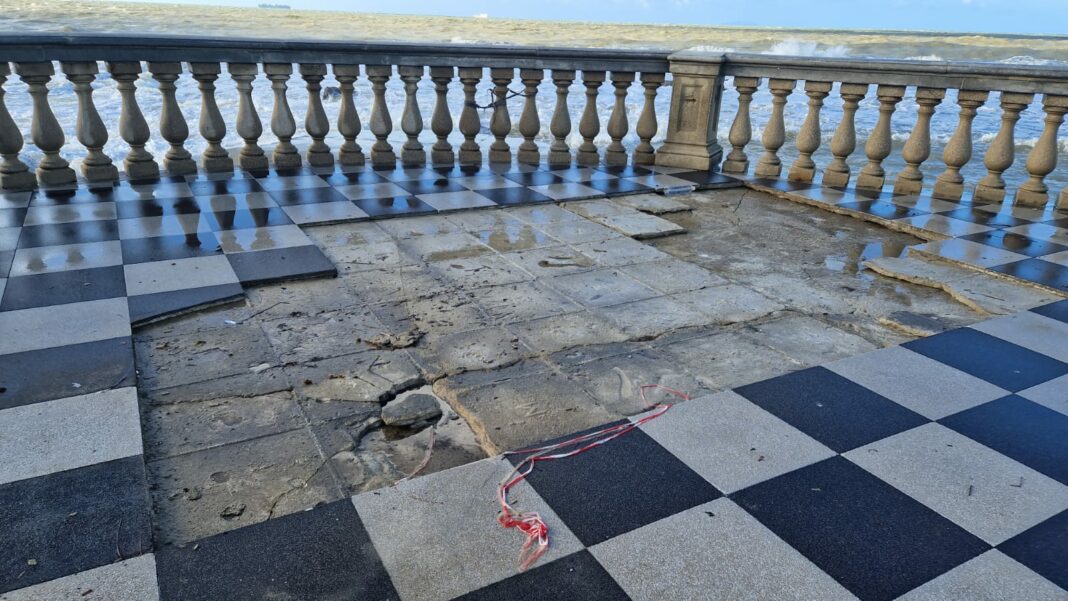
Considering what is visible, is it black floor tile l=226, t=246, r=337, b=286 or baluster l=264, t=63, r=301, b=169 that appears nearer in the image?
black floor tile l=226, t=246, r=337, b=286

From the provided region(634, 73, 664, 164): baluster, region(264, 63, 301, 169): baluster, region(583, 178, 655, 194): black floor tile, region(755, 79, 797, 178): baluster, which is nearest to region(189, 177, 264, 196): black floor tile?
region(264, 63, 301, 169): baluster

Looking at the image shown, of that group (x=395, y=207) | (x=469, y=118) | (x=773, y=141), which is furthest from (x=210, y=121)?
(x=773, y=141)

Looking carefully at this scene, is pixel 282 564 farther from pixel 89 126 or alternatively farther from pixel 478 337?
pixel 89 126

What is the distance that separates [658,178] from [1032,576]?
4.28m

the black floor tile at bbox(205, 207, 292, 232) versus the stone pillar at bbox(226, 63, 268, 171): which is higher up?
the stone pillar at bbox(226, 63, 268, 171)

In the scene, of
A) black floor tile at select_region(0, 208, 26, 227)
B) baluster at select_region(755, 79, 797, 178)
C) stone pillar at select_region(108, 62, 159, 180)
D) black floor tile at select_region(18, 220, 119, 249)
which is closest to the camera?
black floor tile at select_region(18, 220, 119, 249)

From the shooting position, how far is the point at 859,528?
168 centimetres

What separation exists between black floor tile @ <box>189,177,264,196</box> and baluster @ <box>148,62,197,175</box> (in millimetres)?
296

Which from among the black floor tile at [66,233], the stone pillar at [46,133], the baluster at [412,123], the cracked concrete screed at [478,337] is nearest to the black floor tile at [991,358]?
the cracked concrete screed at [478,337]

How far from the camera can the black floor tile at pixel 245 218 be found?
3.90 m

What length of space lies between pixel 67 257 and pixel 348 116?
261cm

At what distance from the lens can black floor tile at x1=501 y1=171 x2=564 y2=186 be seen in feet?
17.1

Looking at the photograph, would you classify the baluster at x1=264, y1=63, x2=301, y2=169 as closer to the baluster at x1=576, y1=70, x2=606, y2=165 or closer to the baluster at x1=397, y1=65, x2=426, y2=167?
the baluster at x1=397, y1=65, x2=426, y2=167

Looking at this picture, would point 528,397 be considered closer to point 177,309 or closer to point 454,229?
point 177,309
